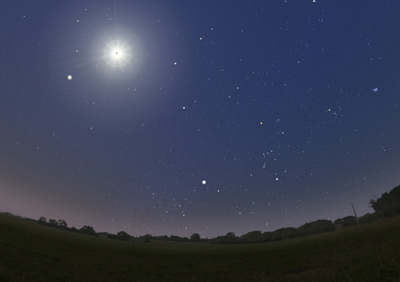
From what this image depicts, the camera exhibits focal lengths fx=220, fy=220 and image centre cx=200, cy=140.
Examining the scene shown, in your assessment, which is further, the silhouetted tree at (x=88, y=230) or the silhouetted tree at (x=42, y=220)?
the silhouetted tree at (x=42, y=220)

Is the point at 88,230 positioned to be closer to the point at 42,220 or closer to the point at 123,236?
the point at 123,236

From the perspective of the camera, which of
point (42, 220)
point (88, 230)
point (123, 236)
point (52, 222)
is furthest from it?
point (52, 222)

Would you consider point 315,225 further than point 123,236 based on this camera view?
Yes

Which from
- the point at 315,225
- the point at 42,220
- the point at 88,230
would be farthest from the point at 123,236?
the point at 315,225

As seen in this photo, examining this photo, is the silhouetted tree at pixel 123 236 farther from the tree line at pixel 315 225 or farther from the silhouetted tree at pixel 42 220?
the silhouetted tree at pixel 42 220

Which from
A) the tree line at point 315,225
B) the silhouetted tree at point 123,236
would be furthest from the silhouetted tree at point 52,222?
the silhouetted tree at point 123,236

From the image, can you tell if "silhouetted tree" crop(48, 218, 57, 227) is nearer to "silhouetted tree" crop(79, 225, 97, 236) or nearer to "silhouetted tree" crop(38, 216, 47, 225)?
"silhouetted tree" crop(38, 216, 47, 225)

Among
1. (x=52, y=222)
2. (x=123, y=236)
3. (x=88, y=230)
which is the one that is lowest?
(x=123, y=236)

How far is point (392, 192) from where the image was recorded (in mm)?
91562

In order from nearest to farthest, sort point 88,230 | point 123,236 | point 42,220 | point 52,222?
1. point 123,236
2. point 88,230
3. point 42,220
4. point 52,222

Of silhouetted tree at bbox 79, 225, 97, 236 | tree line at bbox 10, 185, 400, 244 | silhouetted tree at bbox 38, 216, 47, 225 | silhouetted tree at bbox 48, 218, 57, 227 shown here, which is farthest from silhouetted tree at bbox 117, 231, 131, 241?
silhouetted tree at bbox 38, 216, 47, 225

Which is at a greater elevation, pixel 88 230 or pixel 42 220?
pixel 42 220

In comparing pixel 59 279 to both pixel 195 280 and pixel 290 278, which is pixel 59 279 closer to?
pixel 195 280

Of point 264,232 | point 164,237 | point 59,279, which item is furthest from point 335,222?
point 59,279
